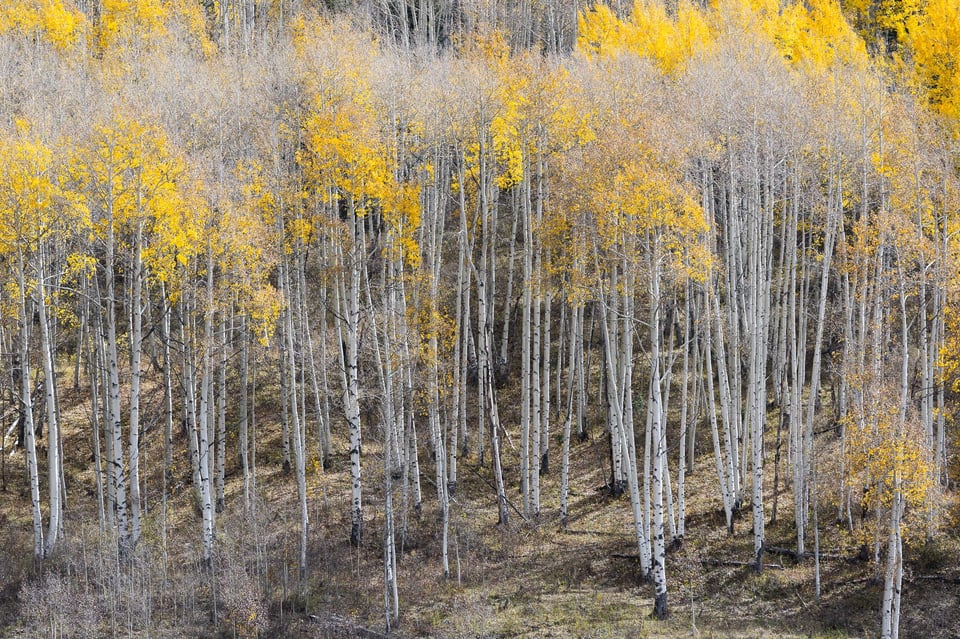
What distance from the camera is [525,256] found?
19938 mm

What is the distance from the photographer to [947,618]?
52.6 feet

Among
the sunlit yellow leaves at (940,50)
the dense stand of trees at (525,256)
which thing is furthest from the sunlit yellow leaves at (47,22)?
the sunlit yellow leaves at (940,50)

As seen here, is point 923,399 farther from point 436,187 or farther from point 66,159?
point 66,159

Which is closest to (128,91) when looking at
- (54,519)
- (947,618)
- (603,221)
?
(54,519)

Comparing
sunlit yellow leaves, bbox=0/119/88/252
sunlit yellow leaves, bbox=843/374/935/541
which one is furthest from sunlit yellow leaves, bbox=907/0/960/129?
sunlit yellow leaves, bbox=0/119/88/252

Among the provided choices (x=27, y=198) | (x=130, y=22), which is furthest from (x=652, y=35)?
(x=27, y=198)

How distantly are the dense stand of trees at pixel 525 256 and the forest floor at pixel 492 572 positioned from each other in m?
0.46

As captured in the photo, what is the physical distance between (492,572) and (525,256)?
279 inches

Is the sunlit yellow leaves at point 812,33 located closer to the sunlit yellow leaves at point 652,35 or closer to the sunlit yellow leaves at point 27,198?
the sunlit yellow leaves at point 652,35

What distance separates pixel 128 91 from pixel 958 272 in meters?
22.2

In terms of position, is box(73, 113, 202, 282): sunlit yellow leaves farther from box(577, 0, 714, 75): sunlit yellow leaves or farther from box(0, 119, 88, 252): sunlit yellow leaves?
box(577, 0, 714, 75): sunlit yellow leaves

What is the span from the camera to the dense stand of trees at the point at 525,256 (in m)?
16.4

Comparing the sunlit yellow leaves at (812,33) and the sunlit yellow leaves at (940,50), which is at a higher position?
the sunlit yellow leaves at (812,33)

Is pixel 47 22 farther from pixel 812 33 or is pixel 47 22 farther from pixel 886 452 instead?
pixel 886 452
